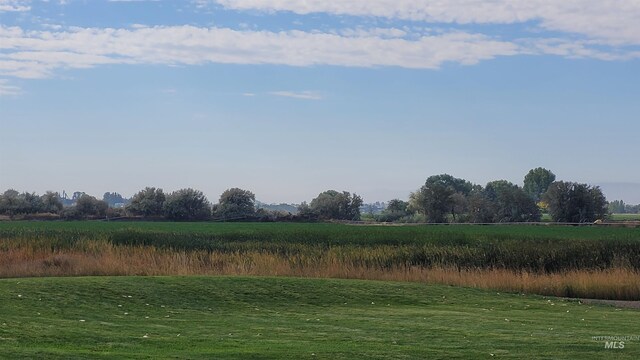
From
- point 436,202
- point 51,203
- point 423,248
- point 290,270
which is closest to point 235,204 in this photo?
point 51,203

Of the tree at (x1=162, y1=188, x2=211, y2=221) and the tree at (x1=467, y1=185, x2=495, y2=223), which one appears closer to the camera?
the tree at (x1=162, y1=188, x2=211, y2=221)

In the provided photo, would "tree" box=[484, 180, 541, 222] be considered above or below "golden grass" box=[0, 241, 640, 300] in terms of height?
above

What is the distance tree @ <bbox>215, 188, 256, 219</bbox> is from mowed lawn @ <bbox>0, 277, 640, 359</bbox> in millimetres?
85821

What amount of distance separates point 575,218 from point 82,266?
98489 mm

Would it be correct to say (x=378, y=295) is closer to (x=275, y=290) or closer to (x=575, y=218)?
(x=275, y=290)

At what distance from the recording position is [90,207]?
11412cm

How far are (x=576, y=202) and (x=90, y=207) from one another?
215ft

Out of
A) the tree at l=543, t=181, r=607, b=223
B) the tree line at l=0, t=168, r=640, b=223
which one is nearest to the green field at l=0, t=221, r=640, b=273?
the tree line at l=0, t=168, r=640, b=223

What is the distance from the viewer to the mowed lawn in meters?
14.8

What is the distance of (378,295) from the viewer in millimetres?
26766

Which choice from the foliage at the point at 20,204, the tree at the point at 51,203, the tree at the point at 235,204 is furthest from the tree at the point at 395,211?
the foliage at the point at 20,204

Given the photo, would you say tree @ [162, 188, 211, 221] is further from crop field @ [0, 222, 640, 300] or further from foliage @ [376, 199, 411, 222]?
crop field @ [0, 222, 640, 300]

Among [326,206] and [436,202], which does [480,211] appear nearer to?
[436,202]

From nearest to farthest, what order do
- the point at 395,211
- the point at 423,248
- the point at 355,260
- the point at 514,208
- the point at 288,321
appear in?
1. the point at 288,321
2. the point at 355,260
3. the point at 423,248
4. the point at 514,208
5. the point at 395,211
